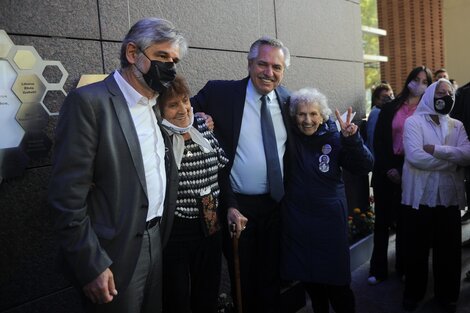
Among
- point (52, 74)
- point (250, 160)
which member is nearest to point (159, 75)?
point (52, 74)

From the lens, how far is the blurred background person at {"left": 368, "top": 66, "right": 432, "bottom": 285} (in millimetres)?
4039

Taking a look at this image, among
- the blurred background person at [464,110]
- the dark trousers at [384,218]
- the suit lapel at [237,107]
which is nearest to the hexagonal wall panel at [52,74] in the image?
the suit lapel at [237,107]

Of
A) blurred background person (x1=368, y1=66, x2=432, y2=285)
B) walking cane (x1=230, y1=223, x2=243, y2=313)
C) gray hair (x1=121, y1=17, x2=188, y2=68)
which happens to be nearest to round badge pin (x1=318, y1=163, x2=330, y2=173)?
walking cane (x1=230, y1=223, x2=243, y2=313)

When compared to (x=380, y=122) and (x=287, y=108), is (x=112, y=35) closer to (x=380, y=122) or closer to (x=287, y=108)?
(x=287, y=108)

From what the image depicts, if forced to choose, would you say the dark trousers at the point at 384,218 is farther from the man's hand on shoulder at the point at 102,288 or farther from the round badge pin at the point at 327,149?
the man's hand on shoulder at the point at 102,288

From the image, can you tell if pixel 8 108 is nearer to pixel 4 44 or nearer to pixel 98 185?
pixel 4 44

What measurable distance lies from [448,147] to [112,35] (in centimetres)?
267

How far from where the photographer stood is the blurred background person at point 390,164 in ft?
13.3

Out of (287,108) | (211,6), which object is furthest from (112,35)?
(287,108)

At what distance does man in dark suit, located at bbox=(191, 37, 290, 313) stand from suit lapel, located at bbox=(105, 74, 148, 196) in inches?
33.3

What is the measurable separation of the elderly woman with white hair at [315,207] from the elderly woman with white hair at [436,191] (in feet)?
3.22

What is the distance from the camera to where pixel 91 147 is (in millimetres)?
1642

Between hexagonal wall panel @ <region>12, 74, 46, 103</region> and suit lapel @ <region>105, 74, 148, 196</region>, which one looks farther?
hexagonal wall panel @ <region>12, 74, 46, 103</region>

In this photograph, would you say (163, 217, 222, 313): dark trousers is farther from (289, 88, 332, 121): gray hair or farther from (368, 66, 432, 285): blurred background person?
(368, 66, 432, 285): blurred background person
